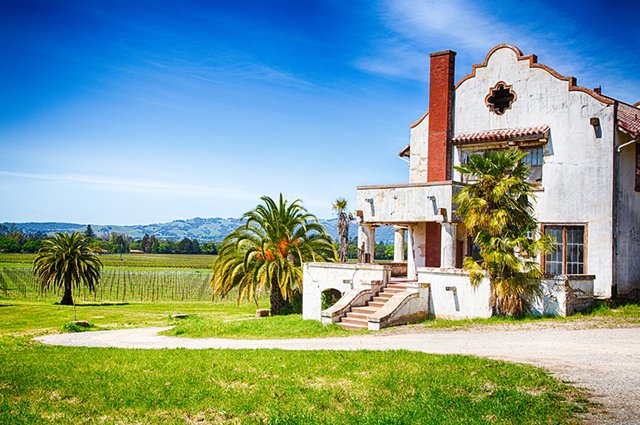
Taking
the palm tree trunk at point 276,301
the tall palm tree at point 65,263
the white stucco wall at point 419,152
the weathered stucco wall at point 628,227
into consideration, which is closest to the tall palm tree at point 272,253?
the palm tree trunk at point 276,301

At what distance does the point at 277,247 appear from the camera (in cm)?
3378

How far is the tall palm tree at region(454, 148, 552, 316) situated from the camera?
21953 millimetres

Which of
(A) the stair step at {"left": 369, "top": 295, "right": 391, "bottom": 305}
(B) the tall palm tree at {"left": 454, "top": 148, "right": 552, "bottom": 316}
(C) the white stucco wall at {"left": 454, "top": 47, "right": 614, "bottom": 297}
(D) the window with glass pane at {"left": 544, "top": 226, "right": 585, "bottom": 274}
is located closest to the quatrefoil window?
(C) the white stucco wall at {"left": 454, "top": 47, "right": 614, "bottom": 297}

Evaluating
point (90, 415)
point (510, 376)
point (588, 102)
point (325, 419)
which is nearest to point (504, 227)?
point (588, 102)

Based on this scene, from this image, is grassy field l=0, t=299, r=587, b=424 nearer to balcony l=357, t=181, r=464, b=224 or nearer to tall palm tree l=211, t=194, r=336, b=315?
balcony l=357, t=181, r=464, b=224

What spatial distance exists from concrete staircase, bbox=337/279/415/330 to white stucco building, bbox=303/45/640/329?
46mm

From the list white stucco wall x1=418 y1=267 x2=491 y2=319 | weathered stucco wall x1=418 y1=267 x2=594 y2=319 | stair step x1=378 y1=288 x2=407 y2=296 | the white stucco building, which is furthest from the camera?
stair step x1=378 y1=288 x2=407 y2=296

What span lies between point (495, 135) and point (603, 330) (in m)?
10.5

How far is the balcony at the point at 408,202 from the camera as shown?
2548cm

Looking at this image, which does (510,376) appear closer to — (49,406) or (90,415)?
(90,415)

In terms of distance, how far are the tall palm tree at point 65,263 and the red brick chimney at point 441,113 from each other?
35742mm

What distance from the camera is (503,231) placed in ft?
74.1

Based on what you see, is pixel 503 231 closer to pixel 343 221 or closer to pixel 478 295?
pixel 478 295

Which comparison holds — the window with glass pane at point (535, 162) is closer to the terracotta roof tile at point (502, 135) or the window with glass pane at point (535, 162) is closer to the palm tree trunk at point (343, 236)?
the terracotta roof tile at point (502, 135)
